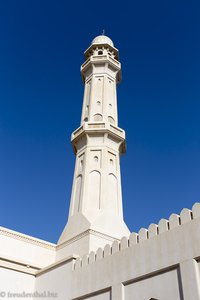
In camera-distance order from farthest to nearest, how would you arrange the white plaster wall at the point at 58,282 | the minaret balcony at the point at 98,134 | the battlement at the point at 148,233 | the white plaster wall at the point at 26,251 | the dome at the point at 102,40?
the dome at the point at 102,40, the minaret balcony at the point at 98,134, the white plaster wall at the point at 26,251, the white plaster wall at the point at 58,282, the battlement at the point at 148,233

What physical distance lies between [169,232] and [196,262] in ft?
3.48

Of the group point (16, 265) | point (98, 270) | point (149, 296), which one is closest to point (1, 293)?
point (16, 265)

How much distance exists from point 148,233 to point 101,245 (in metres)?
4.48

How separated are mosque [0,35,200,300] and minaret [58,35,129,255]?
1.6 inches

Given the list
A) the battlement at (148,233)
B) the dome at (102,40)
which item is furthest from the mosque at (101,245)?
the dome at (102,40)

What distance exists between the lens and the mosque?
784cm

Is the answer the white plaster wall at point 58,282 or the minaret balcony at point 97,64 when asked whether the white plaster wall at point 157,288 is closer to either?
the white plaster wall at point 58,282

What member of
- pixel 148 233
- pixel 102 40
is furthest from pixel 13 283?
pixel 102 40

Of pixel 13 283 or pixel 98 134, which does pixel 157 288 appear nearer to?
pixel 13 283

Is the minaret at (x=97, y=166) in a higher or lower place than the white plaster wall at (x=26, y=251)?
higher

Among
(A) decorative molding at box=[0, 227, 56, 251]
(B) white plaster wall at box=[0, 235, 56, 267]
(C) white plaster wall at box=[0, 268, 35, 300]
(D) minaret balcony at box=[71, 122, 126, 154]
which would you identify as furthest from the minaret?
(C) white plaster wall at box=[0, 268, 35, 300]

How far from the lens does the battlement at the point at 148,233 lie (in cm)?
795

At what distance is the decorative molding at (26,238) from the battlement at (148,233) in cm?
Result: 373

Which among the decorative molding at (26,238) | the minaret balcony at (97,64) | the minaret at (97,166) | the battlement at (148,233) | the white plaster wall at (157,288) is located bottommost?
the white plaster wall at (157,288)
